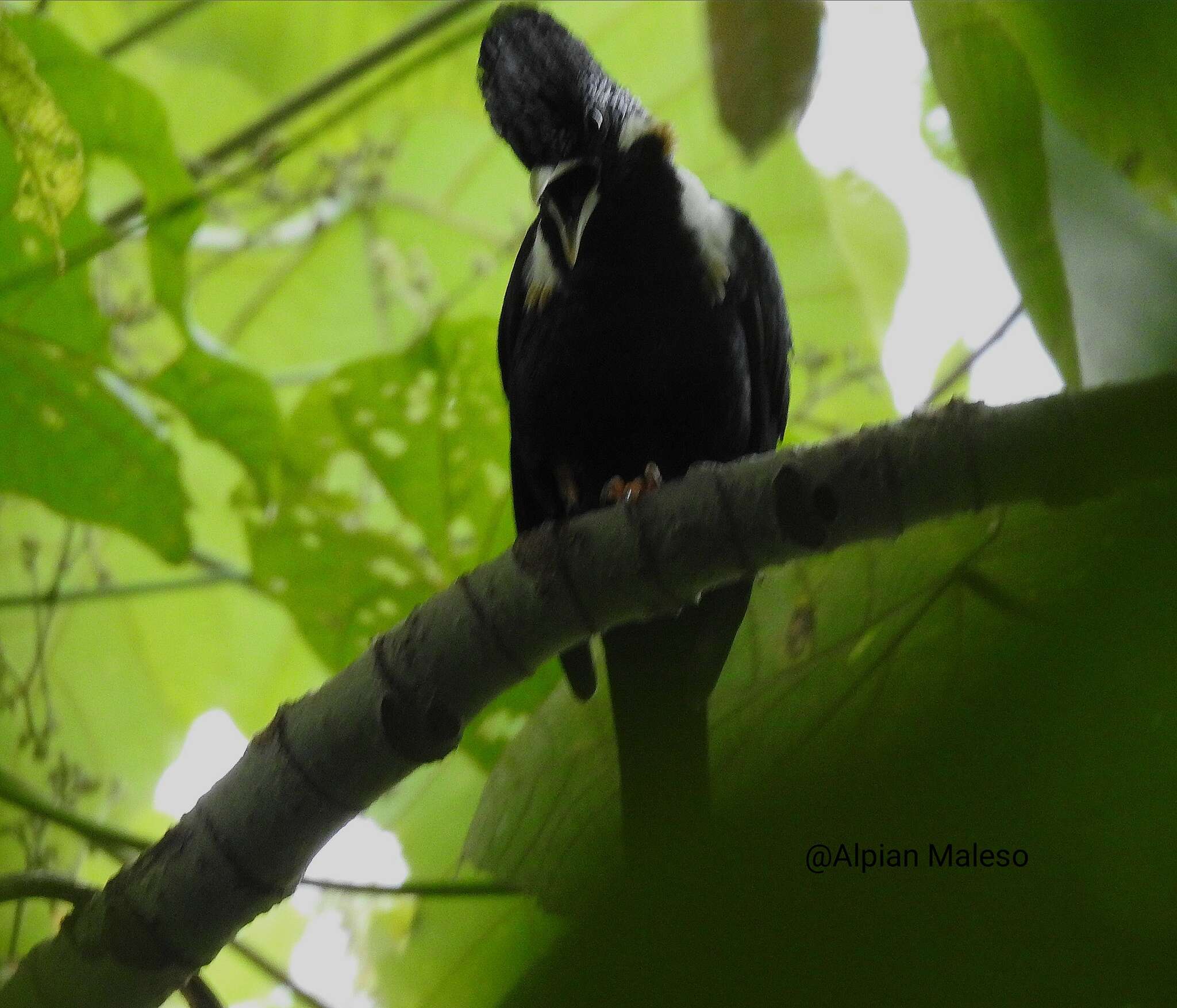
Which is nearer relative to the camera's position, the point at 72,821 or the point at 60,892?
the point at 60,892

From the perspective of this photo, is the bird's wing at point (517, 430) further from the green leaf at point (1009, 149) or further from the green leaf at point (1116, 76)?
the green leaf at point (1116, 76)

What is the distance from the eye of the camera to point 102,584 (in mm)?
1062

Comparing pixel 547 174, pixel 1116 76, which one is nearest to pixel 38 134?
pixel 547 174

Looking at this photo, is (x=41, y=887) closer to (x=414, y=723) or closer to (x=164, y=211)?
(x=414, y=723)

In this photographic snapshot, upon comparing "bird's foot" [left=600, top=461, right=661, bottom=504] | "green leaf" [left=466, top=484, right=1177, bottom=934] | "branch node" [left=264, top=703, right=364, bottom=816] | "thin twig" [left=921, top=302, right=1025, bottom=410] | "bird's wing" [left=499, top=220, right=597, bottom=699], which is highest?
"bird's wing" [left=499, top=220, right=597, bottom=699]

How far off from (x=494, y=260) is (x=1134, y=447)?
86 centimetres

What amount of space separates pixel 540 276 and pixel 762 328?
191 mm

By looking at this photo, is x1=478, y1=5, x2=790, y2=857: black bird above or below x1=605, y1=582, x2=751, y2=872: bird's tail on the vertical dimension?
above

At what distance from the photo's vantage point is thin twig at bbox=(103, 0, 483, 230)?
0.94 m

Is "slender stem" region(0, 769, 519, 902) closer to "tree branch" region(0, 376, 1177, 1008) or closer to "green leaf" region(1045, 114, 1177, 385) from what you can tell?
"tree branch" region(0, 376, 1177, 1008)

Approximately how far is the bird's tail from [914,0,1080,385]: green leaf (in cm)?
21

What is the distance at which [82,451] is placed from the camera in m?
0.92

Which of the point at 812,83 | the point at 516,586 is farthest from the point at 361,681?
the point at 812,83

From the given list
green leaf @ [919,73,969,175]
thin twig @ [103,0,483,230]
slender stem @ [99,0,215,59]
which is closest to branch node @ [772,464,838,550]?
green leaf @ [919,73,969,175]
